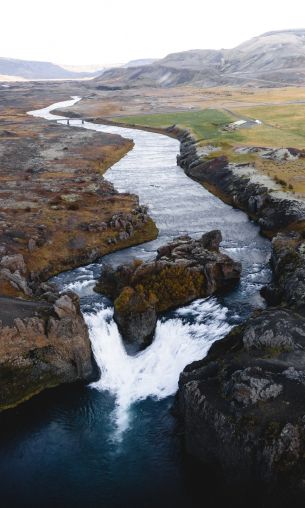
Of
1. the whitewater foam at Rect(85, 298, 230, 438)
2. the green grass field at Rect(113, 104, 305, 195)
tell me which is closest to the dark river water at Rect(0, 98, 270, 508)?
the whitewater foam at Rect(85, 298, 230, 438)

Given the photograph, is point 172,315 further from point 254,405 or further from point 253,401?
point 254,405

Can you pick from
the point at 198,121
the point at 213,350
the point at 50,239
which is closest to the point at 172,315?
the point at 213,350

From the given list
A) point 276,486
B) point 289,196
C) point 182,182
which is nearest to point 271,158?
point 182,182

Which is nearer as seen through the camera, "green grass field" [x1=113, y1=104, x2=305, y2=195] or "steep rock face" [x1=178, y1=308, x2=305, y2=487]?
"steep rock face" [x1=178, y1=308, x2=305, y2=487]

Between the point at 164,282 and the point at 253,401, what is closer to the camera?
the point at 253,401

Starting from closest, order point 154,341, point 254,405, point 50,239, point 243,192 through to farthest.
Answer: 1. point 254,405
2. point 154,341
3. point 50,239
4. point 243,192

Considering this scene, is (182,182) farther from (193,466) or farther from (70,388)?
(193,466)

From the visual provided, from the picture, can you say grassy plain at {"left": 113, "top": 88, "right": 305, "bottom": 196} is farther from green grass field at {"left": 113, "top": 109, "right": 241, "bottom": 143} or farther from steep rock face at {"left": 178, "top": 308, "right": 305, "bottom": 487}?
steep rock face at {"left": 178, "top": 308, "right": 305, "bottom": 487}
